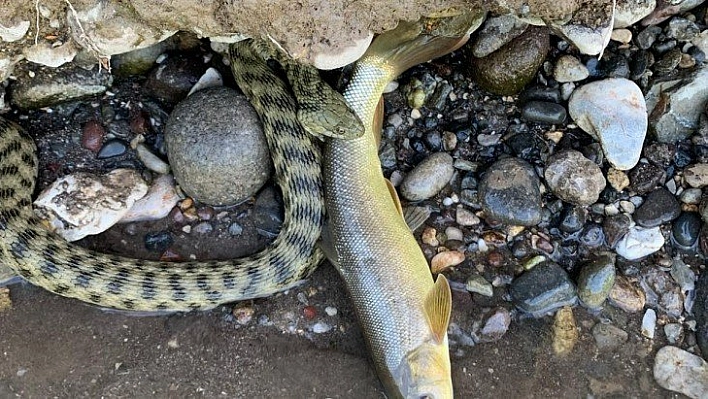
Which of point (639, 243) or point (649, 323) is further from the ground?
point (639, 243)

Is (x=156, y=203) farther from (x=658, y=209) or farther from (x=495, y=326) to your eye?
(x=658, y=209)

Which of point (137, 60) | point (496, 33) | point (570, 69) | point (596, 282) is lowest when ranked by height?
point (596, 282)

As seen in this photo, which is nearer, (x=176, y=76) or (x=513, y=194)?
(x=513, y=194)

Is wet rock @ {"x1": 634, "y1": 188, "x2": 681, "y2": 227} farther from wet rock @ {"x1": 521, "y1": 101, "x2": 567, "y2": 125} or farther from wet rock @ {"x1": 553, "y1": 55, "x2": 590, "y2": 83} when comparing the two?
wet rock @ {"x1": 553, "y1": 55, "x2": 590, "y2": 83}

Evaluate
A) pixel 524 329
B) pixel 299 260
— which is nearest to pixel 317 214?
pixel 299 260

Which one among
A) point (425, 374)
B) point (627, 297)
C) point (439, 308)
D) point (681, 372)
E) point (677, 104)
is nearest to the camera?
point (425, 374)

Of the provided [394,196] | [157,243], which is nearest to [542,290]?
[394,196]

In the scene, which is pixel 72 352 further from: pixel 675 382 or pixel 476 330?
pixel 675 382
